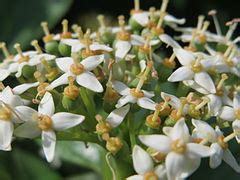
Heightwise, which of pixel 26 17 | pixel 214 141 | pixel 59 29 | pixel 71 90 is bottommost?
pixel 59 29

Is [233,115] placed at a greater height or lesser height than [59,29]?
greater

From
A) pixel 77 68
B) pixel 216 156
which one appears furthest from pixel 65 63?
pixel 216 156

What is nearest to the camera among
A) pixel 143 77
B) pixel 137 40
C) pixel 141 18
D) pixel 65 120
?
pixel 65 120

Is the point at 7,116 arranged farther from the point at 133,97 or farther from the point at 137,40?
the point at 137,40

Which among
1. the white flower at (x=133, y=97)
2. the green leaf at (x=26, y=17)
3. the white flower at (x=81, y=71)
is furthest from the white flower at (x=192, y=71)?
the green leaf at (x=26, y=17)

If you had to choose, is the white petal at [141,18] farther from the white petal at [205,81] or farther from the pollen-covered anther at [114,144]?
the pollen-covered anther at [114,144]

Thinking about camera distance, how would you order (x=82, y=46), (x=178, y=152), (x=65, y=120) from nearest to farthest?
(x=178, y=152) → (x=65, y=120) → (x=82, y=46)
